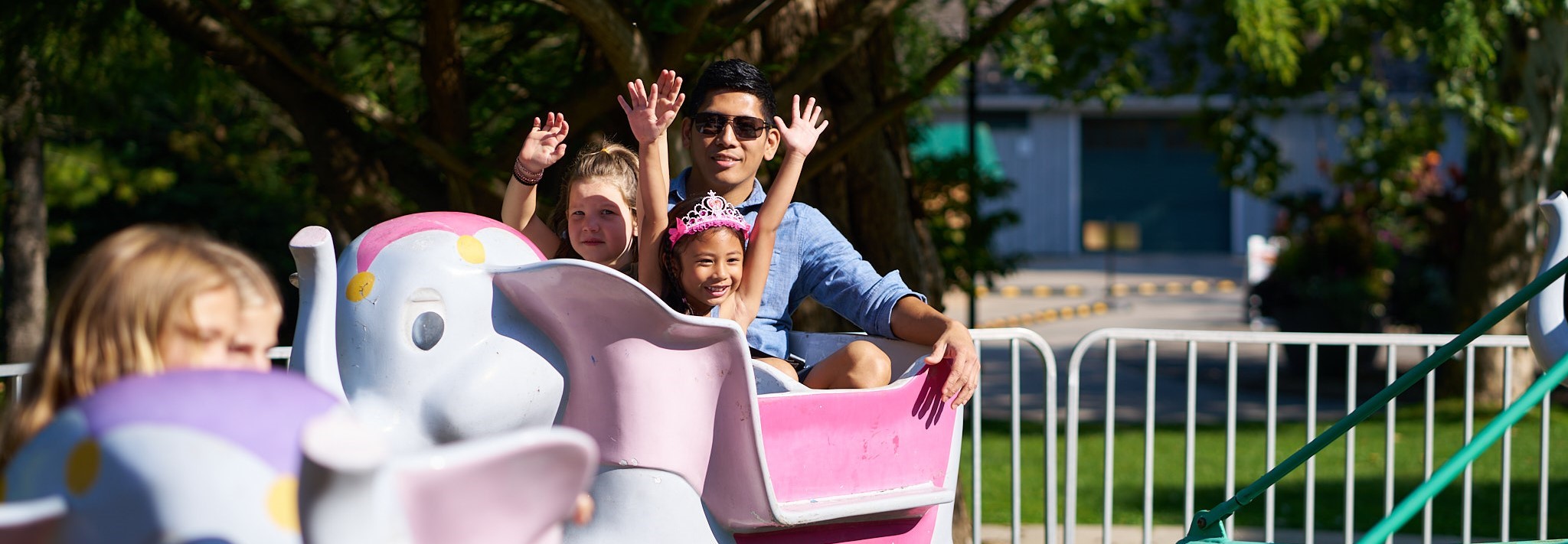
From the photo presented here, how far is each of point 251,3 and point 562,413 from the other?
301cm

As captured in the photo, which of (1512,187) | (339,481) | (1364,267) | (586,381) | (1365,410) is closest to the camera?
(339,481)

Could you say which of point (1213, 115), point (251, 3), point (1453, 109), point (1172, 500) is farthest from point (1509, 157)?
point (251, 3)

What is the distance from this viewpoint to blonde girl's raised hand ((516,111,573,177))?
308cm

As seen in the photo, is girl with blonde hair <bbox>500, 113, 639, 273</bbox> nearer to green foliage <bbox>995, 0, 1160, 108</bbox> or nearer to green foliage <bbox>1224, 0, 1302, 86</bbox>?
green foliage <bbox>1224, 0, 1302, 86</bbox>

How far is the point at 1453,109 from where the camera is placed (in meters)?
8.77

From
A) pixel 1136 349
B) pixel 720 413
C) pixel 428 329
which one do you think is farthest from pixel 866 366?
pixel 1136 349

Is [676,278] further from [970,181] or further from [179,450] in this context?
[970,181]

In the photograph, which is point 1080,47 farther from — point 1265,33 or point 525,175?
point 525,175

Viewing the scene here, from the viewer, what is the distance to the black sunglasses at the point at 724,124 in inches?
125

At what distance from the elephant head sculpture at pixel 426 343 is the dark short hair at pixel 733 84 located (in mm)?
957

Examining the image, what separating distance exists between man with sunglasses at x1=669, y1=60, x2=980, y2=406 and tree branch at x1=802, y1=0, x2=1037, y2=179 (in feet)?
4.88

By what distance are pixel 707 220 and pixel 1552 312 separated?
6.73 feet

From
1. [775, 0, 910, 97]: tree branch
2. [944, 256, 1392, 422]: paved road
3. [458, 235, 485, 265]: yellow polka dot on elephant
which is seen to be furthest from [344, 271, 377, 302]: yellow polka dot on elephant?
[944, 256, 1392, 422]: paved road

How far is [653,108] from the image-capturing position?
A: 2898 mm
